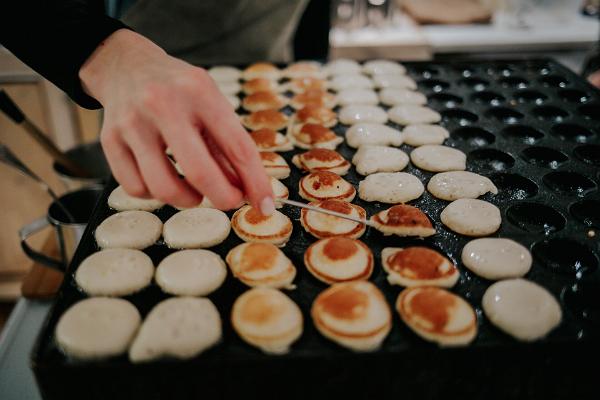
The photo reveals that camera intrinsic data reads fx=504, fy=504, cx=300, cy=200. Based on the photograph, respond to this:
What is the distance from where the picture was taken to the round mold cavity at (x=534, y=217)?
1484mm

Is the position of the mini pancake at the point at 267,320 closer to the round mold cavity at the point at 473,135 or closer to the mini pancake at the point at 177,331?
the mini pancake at the point at 177,331

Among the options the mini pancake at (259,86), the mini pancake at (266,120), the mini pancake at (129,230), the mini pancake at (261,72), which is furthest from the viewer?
the mini pancake at (261,72)

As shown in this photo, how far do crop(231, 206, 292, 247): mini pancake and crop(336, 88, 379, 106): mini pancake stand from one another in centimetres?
89

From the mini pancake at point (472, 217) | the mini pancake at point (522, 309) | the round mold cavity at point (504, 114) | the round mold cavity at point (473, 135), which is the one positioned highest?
the mini pancake at point (522, 309)

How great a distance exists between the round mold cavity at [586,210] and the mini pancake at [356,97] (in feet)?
3.19

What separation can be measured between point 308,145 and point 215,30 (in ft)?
3.60

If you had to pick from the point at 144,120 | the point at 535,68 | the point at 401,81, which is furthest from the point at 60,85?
the point at 535,68

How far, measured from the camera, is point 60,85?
1370mm

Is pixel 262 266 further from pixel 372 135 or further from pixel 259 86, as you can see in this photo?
pixel 259 86

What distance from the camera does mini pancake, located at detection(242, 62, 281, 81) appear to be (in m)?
2.42

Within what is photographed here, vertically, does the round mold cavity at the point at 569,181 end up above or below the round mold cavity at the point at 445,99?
above

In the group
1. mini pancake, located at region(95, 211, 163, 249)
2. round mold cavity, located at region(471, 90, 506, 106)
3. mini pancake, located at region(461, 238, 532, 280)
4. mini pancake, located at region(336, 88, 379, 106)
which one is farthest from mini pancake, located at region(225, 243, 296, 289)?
round mold cavity, located at region(471, 90, 506, 106)

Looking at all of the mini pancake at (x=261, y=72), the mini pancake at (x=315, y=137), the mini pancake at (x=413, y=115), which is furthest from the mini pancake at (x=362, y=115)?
the mini pancake at (x=261, y=72)

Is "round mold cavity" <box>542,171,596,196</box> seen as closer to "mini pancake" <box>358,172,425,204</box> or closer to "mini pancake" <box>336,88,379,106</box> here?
"mini pancake" <box>358,172,425,204</box>
